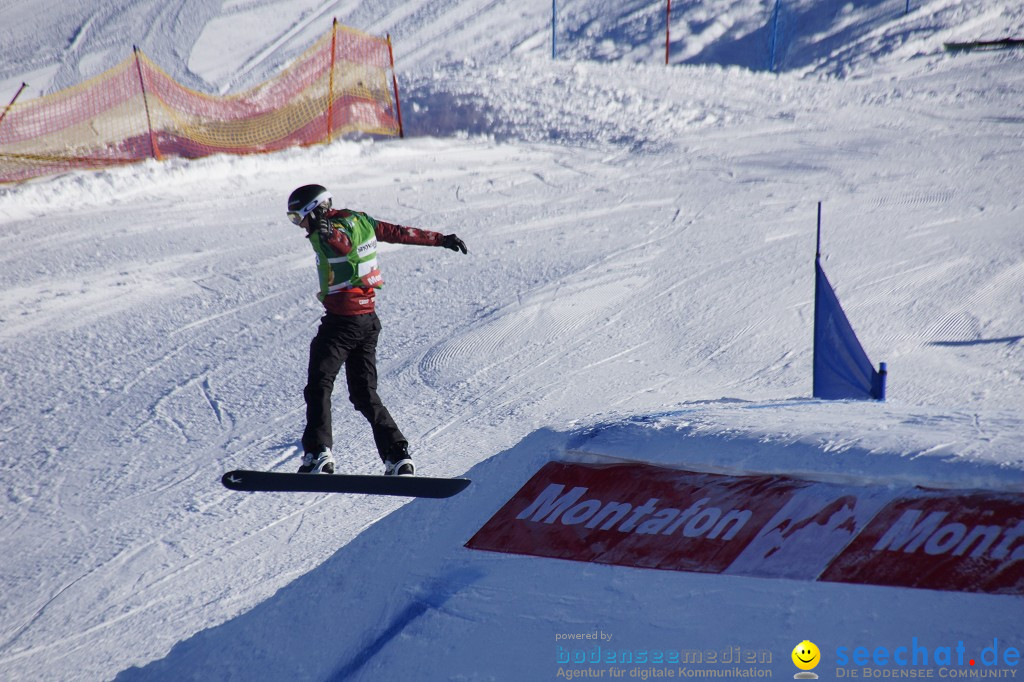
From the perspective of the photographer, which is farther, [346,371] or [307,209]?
[346,371]

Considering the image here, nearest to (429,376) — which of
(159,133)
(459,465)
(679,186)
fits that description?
(459,465)

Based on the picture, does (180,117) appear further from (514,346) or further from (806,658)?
(806,658)

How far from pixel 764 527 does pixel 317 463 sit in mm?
2532

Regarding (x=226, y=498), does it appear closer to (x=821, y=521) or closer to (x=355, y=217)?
(x=355, y=217)

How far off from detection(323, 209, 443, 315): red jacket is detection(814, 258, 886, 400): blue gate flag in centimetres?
279

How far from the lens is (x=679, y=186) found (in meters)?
12.2

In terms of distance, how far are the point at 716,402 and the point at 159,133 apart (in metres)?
10.9

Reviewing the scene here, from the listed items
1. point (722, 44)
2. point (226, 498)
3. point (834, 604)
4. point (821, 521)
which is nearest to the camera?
point (834, 604)

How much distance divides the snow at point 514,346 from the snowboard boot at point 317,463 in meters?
0.47

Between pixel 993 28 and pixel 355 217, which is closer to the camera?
pixel 355 217

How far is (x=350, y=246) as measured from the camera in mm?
5043

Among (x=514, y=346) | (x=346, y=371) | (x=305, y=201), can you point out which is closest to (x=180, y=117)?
(x=514, y=346)

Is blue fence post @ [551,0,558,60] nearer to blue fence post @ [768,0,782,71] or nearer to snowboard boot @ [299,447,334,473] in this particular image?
blue fence post @ [768,0,782,71]

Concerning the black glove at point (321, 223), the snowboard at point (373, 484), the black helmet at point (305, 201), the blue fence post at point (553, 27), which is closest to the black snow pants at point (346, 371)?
the snowboard at point (373, 484)
